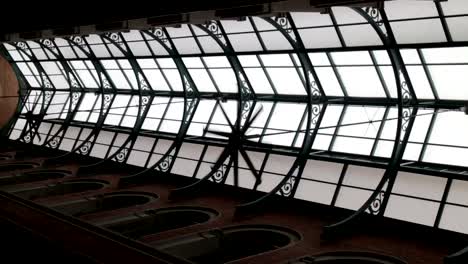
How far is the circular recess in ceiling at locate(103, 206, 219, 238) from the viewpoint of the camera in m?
19.5

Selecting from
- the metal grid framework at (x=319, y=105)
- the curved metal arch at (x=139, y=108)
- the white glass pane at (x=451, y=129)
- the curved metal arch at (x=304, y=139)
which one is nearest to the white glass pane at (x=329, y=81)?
the metal grid framework at (x=319, y=105)

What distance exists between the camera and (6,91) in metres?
17.9

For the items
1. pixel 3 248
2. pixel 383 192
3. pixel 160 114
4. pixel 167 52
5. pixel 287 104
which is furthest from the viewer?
pixel 160 114

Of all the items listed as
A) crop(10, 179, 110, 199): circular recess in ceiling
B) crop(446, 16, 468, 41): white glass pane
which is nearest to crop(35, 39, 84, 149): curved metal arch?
crop(10, 179, 110, 199): circular recess in ceiling

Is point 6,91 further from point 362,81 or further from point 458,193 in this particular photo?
point 458,193

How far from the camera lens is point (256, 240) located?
18.6 meters

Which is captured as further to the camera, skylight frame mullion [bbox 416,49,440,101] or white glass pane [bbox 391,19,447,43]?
skylight frame mullion [bbox 416,49,440,101]

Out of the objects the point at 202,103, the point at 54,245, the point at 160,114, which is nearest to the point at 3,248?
the point at 54,245

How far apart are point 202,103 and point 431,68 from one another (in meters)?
11.4

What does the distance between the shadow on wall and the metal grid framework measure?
596cm

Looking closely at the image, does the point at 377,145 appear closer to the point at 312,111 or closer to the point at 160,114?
the point at 312,111

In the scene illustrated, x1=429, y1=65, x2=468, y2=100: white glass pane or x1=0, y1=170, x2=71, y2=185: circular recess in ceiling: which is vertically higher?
x1=429, y1=65, x2=468, y2=100: white glass pane

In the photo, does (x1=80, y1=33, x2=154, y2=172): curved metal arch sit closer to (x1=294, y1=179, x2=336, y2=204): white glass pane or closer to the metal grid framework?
the metal grid framework

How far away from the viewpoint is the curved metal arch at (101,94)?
27781 mm
